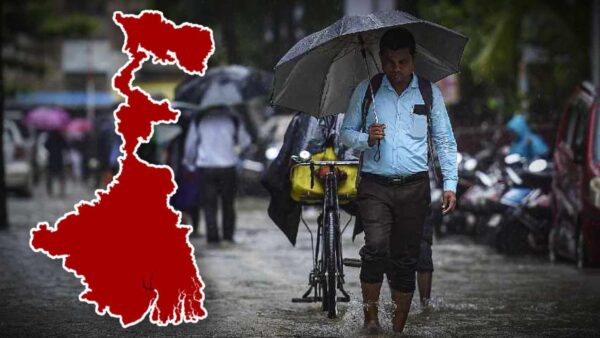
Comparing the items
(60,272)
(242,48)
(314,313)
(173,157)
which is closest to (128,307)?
(314,313)

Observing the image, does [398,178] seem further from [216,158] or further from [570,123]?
[216,158]

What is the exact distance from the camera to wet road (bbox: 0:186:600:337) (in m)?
8.25

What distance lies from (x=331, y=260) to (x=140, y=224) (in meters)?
1.28

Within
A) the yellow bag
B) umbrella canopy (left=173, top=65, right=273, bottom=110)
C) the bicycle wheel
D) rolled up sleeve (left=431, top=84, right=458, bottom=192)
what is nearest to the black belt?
rolled up sleeve (left=431, top=84, right=458, bottom=192)

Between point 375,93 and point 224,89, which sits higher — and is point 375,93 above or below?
below

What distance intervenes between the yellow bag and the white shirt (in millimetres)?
6524

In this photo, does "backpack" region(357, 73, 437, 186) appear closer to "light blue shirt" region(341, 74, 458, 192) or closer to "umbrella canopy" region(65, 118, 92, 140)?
"light blue shirt" region(341, 74, 458, 192)

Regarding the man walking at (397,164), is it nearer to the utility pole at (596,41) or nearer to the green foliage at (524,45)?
the utility pole at (596,41)

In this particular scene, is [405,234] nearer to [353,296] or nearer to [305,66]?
[305,66]

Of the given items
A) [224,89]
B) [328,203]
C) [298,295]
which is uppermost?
[224,89]

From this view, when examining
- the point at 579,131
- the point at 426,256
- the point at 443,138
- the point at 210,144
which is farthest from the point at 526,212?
the point at 443,138

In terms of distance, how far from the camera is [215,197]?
619 inches

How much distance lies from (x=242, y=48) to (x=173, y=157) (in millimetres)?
15799

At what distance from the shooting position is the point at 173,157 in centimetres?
1688
